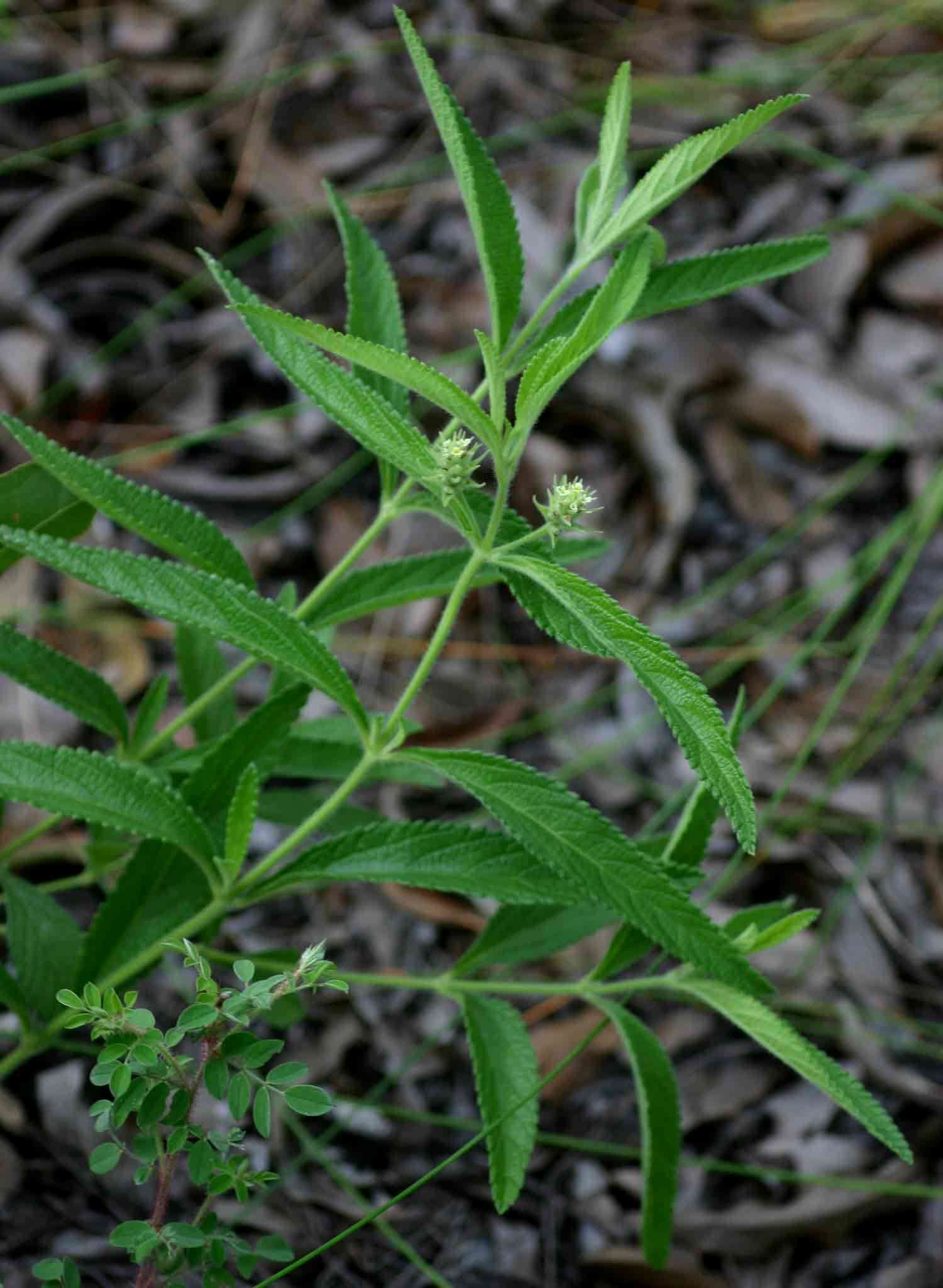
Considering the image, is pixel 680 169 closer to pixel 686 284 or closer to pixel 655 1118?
pixel 686 284

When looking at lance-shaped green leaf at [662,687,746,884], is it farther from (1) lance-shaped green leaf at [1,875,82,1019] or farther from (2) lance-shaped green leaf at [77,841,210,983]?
(1) lance-shaped green leaf at [1,875,82,1019]

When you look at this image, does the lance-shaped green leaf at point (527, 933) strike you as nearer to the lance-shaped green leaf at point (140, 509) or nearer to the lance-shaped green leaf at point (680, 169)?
the lance-shaped green leaf at point (140, 509)

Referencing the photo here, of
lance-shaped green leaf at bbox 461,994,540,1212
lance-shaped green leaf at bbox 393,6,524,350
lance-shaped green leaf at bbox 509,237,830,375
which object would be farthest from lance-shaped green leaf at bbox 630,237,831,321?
lance-shaped green leaf at bbox 461,994,540,1212

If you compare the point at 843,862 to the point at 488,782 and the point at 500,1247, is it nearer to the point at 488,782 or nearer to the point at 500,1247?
the point at 500,1247

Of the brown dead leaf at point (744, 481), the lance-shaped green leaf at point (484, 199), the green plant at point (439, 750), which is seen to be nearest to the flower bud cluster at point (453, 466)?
the green plant at point (439, 750)

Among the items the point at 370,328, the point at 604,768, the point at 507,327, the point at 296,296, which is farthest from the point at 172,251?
the point at 507,327

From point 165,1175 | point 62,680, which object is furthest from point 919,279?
point 165,1175
